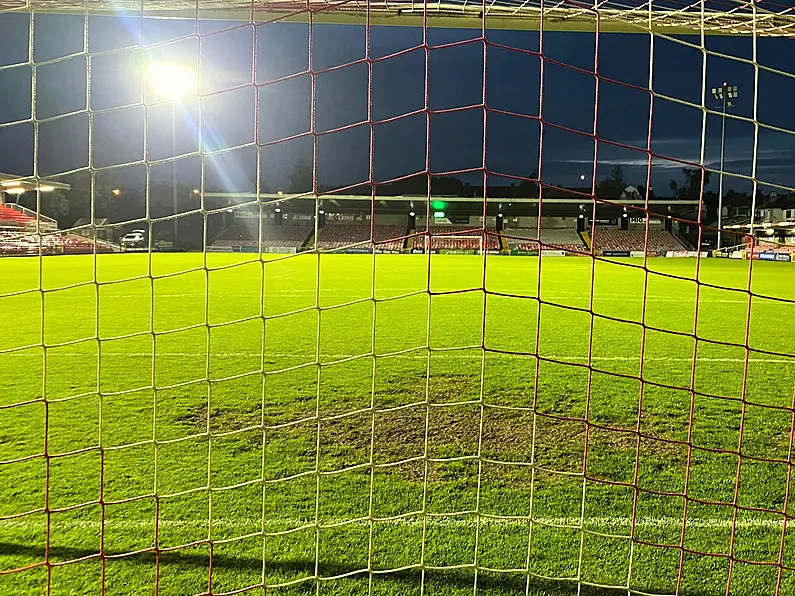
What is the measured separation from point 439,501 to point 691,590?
3.47ft

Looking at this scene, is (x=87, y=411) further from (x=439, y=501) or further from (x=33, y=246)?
(x=33, y=246)

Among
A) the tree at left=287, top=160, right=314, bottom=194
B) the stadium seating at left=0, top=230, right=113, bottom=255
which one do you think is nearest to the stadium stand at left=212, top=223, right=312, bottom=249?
the tree at left=287, top=160, right=314, bottom=194

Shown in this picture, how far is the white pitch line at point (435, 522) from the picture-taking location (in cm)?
264

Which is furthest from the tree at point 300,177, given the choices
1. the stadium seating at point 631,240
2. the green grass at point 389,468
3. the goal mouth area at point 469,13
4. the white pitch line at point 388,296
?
the goal mouth area at point 469,13

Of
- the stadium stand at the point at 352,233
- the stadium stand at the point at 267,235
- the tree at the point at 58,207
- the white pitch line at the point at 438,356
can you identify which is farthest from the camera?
the stadium stand at the point at 352,233

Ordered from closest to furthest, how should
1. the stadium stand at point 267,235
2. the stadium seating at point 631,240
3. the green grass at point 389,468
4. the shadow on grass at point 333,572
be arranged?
the shadow on grass at point 333,572 < the green grass at point 389,468 < the stadium seating at point 631,240 < the stadium stand at point 267,235

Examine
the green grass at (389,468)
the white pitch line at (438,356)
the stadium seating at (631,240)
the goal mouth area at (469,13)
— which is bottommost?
the stadium seating at (631,240)

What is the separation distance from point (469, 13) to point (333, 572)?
2856mm

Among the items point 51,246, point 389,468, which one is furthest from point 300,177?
point 389,468

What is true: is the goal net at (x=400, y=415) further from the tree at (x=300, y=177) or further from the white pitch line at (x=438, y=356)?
the tree at (x=300, y=177)

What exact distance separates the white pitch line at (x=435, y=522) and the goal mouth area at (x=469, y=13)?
2.41 m

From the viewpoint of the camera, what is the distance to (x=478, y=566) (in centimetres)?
237

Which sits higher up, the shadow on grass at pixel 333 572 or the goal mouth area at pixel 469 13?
the goal mouth area at pixel 469 13

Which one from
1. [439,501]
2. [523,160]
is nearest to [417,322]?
[439,501]
